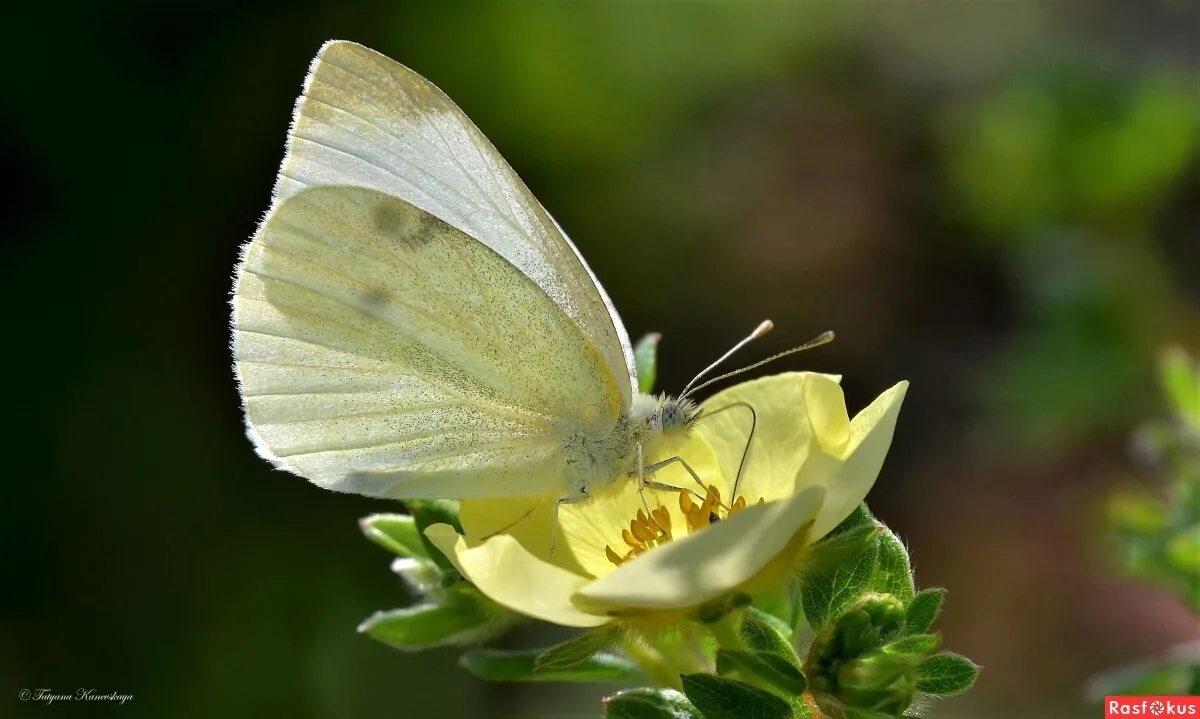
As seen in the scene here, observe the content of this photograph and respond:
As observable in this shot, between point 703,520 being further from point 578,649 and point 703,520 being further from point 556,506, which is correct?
point 578,649

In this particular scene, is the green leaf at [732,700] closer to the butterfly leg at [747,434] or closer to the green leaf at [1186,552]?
the butterfly leg at [747,434]

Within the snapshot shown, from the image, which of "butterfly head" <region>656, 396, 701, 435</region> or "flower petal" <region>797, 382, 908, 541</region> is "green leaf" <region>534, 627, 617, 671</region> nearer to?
"flower petal" <region>797, 382, 908, 541</region>

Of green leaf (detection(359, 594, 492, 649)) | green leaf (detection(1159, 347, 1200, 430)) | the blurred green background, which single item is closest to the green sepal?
green leaf (detection(359, 594, 492, 649))

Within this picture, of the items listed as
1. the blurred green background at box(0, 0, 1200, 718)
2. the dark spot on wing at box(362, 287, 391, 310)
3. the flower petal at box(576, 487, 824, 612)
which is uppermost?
the dark spot on wing at box(362, 287, 391, 310)

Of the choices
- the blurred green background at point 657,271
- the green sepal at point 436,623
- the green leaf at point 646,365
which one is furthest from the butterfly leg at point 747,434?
the blurred green background at point 657,271

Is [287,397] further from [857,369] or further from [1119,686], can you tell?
[857,369]

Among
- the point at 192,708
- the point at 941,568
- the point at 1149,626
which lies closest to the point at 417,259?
the point at 192,708
